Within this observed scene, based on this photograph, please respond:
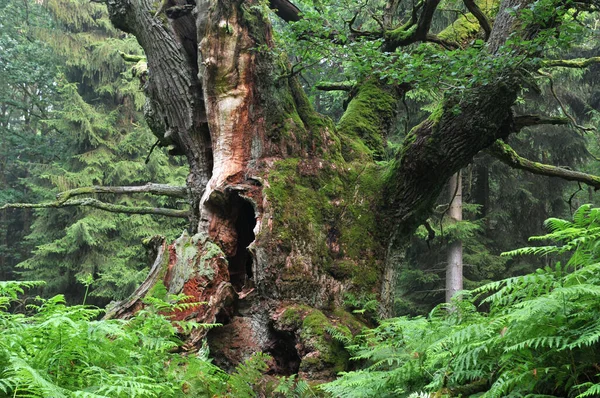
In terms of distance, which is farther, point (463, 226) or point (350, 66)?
point (463, 226)

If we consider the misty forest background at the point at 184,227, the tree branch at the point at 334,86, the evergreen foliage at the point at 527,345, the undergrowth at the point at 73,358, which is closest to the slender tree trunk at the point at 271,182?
the misty forest background at the point at 184,227

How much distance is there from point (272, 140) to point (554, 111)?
1321 centimetres

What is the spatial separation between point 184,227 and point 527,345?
14149 millimetres

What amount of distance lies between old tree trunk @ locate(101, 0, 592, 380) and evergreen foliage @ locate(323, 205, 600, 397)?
1.63 meters

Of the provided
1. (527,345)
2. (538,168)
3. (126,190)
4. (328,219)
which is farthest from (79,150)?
(527,345)

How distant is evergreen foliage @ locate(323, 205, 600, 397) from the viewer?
1.65 meters

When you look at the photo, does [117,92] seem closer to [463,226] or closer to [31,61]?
[31,61]

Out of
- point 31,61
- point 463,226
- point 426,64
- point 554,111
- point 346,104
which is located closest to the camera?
point 426,64

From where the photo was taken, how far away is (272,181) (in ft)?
15.5

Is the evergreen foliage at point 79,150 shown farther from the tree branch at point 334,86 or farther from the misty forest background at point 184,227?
the tree branch at point 334,86

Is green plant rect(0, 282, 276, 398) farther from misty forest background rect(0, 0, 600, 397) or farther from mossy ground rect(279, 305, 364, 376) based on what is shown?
mossy ground rect(279, 305, 364, 376)

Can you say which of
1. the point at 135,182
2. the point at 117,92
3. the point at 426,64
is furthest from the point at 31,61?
the point at 426,64

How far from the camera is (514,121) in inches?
187

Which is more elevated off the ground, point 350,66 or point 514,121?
point 350,66
